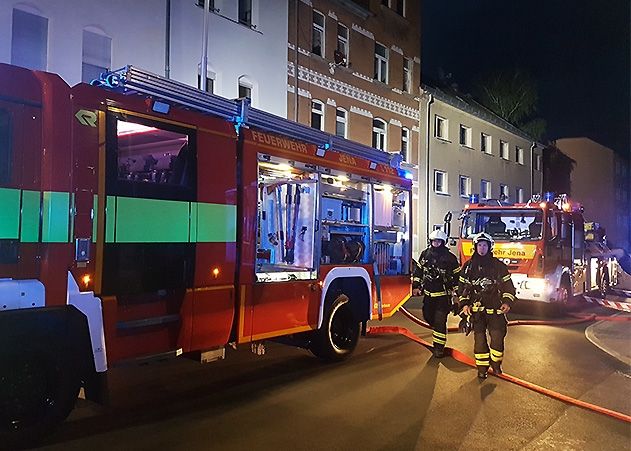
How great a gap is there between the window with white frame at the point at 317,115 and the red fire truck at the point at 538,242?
7.02 meters

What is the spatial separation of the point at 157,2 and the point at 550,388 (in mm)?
11389

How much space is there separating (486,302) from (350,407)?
2367 mm

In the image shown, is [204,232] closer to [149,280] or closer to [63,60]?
[149,280]

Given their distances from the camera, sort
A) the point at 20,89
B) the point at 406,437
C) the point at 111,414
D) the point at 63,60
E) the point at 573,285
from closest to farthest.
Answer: the point at 20,89 → the point at 406,437 → the point at 111,414 → the point at 63,60 → the point at 573,285

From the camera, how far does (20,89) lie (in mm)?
3982

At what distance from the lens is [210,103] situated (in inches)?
214

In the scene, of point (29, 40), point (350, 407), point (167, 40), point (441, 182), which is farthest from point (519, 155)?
point (350, 407)

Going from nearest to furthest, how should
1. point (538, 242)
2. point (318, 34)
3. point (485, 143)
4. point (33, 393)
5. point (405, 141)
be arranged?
1. point (33, 393)
2. point (538, 242)
3. point (318, 34)
4. point (405, 141)
5. point (485, 143)

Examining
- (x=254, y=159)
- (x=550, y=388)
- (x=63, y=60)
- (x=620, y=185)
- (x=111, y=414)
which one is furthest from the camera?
(x=620, y=185)

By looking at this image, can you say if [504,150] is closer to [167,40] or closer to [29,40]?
[167,40]

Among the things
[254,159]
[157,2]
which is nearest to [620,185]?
[157,2]

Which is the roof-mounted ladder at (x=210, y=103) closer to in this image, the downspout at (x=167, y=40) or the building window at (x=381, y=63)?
the downspout at (x=167, y=40)

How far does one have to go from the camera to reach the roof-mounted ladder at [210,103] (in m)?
4.73

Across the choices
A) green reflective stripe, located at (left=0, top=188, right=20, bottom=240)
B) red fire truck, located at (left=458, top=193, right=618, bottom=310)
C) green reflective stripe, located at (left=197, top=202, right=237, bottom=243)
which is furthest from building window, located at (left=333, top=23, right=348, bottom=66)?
green reflective stripe, located at (left=0, top=188, right=20, bottom=240)
